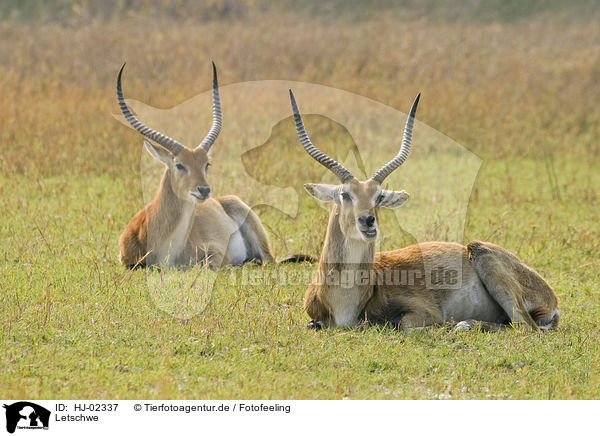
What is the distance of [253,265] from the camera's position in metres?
9.09

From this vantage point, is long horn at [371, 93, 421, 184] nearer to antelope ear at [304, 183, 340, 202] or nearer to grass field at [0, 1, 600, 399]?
antelope ear at [304, 183, 340, 202]

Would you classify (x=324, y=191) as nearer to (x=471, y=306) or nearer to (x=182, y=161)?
(x=471, y=306)

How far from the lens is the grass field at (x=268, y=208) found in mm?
5641

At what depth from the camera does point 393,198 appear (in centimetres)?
667

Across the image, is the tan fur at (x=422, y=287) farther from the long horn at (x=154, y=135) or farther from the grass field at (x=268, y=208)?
the long horn at (x=154, y=135)

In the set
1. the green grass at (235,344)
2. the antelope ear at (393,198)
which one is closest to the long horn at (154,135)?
the green grass at (235,344)

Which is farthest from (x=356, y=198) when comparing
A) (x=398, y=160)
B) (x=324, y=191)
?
(x=398, y=160)

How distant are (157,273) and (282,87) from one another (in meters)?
9.21

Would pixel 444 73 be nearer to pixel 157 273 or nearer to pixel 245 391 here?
pixel 157 273

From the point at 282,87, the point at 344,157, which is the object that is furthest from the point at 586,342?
the point at 282,87

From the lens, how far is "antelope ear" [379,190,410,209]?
260 inches
